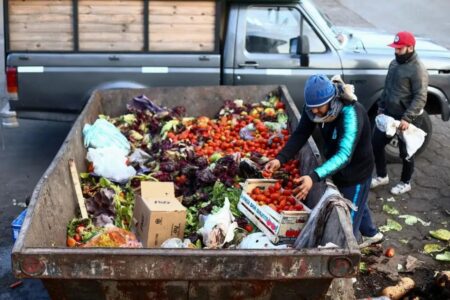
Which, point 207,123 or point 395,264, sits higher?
A: point 207,123

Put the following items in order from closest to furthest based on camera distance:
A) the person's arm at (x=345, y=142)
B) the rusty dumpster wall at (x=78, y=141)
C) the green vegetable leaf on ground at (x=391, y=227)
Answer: the rusty dumpster wall at (x=78, y=141) → the person's arm at (x=345, y=142) → the green vegetable leaf on ground at (x=391, y=227)

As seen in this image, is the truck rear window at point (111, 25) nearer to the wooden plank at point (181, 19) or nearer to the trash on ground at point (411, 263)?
the wooden plank at point (181, 19)

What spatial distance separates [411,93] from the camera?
7.57 meters

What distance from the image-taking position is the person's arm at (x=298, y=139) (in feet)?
19.7

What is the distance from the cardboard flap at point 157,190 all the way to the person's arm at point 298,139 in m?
1.15

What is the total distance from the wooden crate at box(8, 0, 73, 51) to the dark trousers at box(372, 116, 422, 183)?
420cm

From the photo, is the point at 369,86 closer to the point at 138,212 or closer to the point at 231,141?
the point at 231,141

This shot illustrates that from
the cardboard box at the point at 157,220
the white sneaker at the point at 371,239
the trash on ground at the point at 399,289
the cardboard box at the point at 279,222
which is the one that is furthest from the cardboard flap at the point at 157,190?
the white sneaker at the point at 371,239

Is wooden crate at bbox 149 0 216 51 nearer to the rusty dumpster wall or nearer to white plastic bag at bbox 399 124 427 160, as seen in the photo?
the rusty dumpster wall

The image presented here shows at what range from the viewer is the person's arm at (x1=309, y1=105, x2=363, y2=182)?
5.29 metres

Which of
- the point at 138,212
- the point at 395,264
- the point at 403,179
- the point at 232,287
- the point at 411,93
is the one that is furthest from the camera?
the point at 403,179

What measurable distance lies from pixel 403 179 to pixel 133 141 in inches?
141

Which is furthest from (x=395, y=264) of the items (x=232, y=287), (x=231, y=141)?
(x=232, y=287)

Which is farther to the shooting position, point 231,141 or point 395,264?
point 231,141
